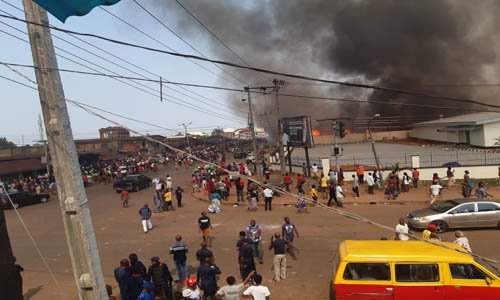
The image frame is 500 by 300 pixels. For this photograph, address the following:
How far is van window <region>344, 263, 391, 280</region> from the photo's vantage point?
28.8 feet

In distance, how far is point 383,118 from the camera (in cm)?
7688

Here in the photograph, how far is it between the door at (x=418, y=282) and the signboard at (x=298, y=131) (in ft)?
86.7

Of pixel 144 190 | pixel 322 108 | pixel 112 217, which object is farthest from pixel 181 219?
pixel 322 108

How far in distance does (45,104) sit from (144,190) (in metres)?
30.0

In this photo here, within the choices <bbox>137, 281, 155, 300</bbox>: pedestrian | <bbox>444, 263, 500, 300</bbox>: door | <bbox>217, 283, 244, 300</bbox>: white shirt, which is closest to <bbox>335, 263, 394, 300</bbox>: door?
<bbox>444, 263, 500, 300</bbox>: door

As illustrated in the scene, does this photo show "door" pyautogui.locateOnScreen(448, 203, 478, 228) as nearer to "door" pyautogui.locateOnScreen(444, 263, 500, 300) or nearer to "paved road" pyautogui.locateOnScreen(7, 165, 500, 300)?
"paved road" pyautogui.locateOnScreen(7, 165, 500, 300)

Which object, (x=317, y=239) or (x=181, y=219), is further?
(x=181, y=219)

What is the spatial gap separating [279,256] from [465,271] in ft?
13.7

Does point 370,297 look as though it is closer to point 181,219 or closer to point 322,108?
point 181,219

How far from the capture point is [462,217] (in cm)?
1634

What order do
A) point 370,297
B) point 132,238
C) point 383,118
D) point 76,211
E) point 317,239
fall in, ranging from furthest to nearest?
point 383,118 < point 132,238 < point 317,239 < point 370,297 < point 76,211

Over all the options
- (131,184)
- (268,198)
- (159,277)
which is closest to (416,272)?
(159,277)

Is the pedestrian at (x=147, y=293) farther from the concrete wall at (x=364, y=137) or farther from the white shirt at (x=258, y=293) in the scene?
the concrete wall at (x=364, y=137)

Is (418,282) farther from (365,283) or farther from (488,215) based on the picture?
(488,215)
